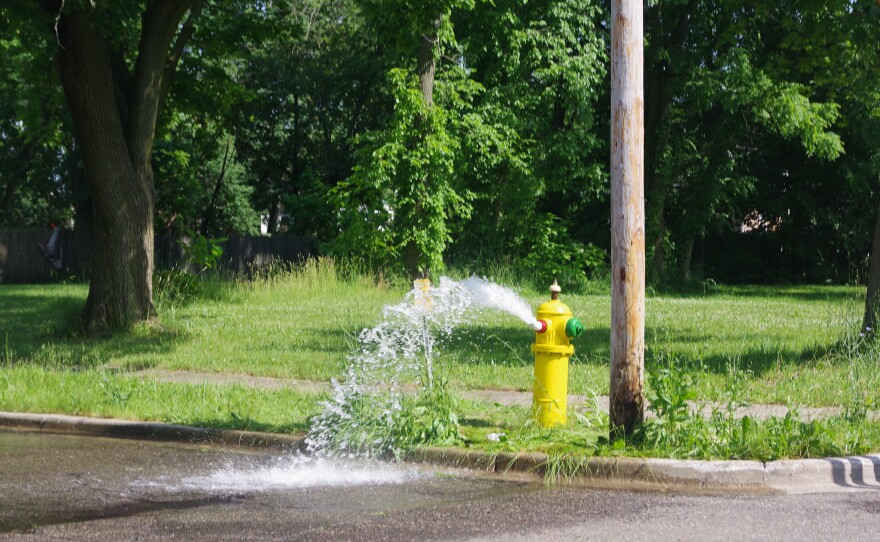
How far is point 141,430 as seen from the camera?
8.84 m

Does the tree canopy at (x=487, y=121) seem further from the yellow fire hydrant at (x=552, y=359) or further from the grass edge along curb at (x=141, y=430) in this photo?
the yellow fire hydrant at (x=552, y=359)

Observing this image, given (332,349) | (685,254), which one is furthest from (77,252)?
(332,349)

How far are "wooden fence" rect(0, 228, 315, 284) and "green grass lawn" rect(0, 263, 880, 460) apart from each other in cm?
1256

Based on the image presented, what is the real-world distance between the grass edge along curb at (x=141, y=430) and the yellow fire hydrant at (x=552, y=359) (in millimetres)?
1996

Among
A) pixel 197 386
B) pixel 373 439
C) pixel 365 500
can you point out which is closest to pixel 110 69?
pixel 197 386

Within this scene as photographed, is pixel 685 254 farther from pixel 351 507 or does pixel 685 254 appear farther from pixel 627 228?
pixel 351 507

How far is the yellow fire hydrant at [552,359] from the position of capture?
797 cm

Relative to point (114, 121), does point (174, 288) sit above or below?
below

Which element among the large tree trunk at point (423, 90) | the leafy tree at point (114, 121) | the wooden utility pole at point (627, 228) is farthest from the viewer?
the large tree trunk at point (423, 90)

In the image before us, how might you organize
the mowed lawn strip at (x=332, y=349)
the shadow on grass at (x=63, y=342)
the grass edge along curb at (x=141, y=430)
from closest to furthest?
the grass edge along curb at (x=141, y=430)
the mowed lawn strip at (x=332, y=349)
the shadow on grass at (x=63, y=342)

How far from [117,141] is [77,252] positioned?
21864 millimetres

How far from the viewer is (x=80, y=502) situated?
6.53m

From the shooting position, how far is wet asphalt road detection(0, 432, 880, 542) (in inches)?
225

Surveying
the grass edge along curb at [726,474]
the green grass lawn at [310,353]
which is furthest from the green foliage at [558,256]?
the grass edge along curb at [726,474]
